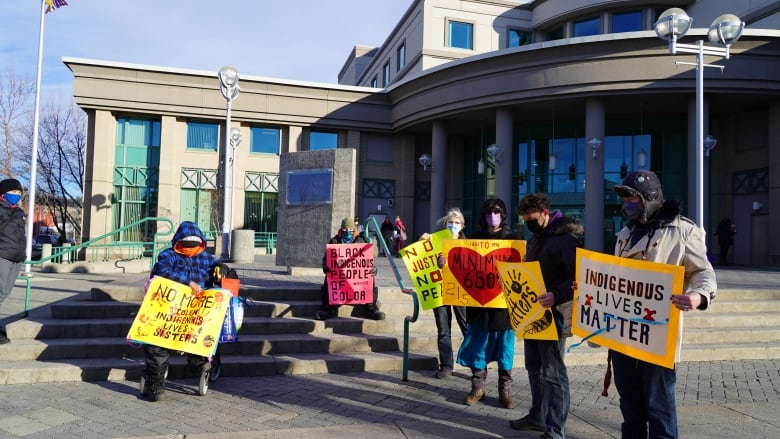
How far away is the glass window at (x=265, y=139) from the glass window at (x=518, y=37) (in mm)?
15300

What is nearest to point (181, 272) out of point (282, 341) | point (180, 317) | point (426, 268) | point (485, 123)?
point (180, 317)

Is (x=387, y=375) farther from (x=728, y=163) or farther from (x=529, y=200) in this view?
(x=728, y=163)

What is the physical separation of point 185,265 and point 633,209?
457 cm

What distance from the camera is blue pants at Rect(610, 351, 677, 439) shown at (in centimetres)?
336

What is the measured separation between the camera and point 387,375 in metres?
6.74

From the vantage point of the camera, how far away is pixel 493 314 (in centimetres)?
558

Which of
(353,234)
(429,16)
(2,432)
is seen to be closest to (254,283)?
(353,234)

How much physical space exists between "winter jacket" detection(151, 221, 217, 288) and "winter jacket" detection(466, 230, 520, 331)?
9.72 ft

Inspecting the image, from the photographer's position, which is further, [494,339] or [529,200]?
[494,339]

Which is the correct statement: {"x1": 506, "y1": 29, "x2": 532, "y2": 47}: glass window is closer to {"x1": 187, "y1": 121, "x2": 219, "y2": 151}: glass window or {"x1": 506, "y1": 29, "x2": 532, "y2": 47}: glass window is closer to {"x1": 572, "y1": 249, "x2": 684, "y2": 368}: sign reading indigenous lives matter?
{"x1": 187, "y1": 121, "x2": 219, "y2": 151}: glass window

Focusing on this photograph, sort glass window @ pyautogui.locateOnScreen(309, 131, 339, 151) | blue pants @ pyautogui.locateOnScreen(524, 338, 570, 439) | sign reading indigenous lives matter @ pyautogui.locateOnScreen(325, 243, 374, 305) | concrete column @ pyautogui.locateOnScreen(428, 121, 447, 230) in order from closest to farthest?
blue pants @ pyautogui.locateOnScreen(524, 338, 570, 439)
sign reading indigenous lives matter @ pyautogui.locateOnScreen(325, 243, 374, 305)
concrete column @ pyautogui.locateOnScreen(428, 121, 447, 230)
glass window @ pyautogui.locateOnScreen(309, 131, 339, 151)

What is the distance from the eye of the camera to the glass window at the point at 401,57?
35.5 metres

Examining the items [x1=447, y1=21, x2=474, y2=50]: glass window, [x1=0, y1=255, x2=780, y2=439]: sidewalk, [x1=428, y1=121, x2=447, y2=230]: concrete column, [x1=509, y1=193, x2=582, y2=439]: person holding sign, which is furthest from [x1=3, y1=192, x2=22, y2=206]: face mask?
[x1=447, y1=21, x2=474, y2=50]: glass window

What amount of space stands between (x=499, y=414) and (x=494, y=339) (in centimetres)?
76
